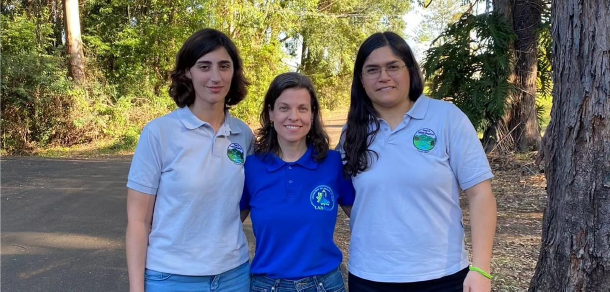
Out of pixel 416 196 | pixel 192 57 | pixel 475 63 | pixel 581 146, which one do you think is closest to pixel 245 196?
pixel 192 57

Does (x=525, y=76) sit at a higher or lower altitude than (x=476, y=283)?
higher

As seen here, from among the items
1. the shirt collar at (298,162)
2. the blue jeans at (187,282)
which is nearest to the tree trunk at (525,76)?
the shirt collar at (298,162)

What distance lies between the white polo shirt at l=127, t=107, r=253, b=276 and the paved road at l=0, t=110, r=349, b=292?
2.73 metres

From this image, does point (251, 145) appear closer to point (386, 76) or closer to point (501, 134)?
point (386, 76)

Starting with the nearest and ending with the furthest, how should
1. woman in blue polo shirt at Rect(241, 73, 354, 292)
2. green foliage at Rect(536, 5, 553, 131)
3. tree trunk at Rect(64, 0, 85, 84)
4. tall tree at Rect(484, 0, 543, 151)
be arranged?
woman in blue polo shirt at Rect(241, 73, 354, 292)
green foliage at Rect(536, 5, 553, 131)
tall tree at Rect(484, 0, 543, 151)
tree trunk at Rect(64, 0, 85, 84)

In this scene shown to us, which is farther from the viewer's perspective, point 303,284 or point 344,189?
point 344,189

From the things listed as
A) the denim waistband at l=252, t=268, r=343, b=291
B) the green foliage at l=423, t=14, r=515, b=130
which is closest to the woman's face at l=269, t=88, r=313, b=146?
the denim waistband at l=252, t=268, r=343, b=291

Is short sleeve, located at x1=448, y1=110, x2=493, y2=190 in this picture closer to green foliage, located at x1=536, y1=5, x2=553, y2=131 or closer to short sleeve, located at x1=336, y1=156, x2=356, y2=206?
short sleeve, located at x1=336, y1=156, x2=356, y2=206

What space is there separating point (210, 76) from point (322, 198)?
79 centimetres

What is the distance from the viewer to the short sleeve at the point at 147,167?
87.4 inches

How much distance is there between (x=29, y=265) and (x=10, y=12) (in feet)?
55.3

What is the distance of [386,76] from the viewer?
233 cm

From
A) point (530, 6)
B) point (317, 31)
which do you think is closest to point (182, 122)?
point (530, 6)

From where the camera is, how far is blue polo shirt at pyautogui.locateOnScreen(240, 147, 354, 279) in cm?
233
